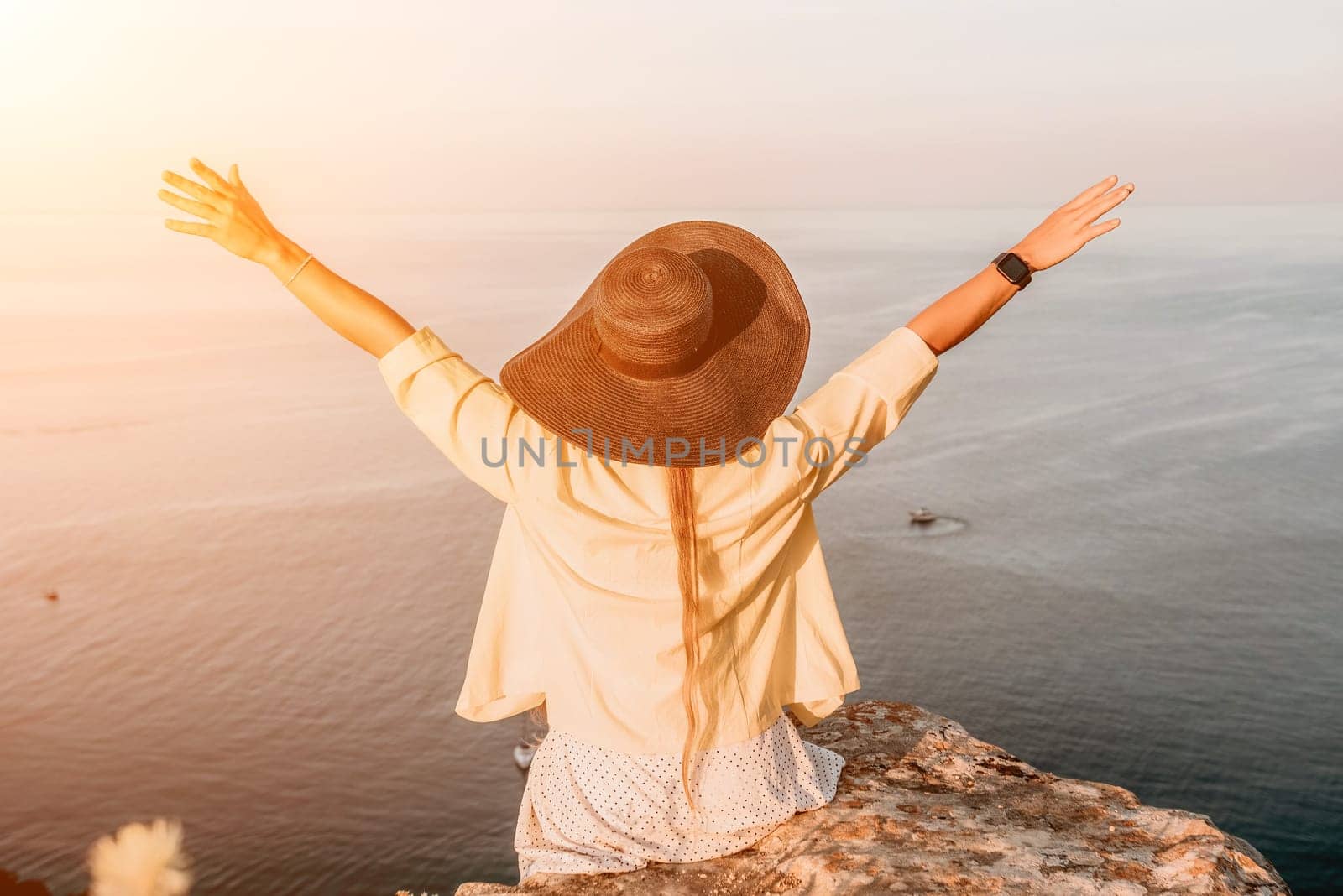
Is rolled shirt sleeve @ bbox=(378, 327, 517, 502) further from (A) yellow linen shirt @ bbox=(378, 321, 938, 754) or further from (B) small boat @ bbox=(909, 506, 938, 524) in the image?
(B) small boat @ bbox=(909, 506, 938, 524)

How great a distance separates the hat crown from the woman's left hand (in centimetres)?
82

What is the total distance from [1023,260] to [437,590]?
1745 cm

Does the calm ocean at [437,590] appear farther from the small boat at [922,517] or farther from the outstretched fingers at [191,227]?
the outstretched fingers at [191,227]

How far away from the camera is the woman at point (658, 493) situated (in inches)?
98.0

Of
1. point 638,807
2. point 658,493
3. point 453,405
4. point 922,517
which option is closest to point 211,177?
point 453,405

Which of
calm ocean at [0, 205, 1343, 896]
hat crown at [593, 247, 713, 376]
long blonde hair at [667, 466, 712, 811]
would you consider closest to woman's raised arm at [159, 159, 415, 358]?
hat crown at [593, 247, 713, 376]

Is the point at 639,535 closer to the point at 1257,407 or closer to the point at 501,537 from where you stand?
the point at 501,537

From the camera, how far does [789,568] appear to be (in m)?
2.90

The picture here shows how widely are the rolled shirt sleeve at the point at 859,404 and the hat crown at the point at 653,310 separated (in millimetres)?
337

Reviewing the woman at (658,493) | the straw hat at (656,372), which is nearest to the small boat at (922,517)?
the woman at (658,493)

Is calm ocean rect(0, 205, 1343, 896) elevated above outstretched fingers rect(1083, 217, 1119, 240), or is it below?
below

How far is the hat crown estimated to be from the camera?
2377 millimetres

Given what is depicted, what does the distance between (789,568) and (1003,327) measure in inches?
1558

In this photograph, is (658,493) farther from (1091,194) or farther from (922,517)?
(922,517)
